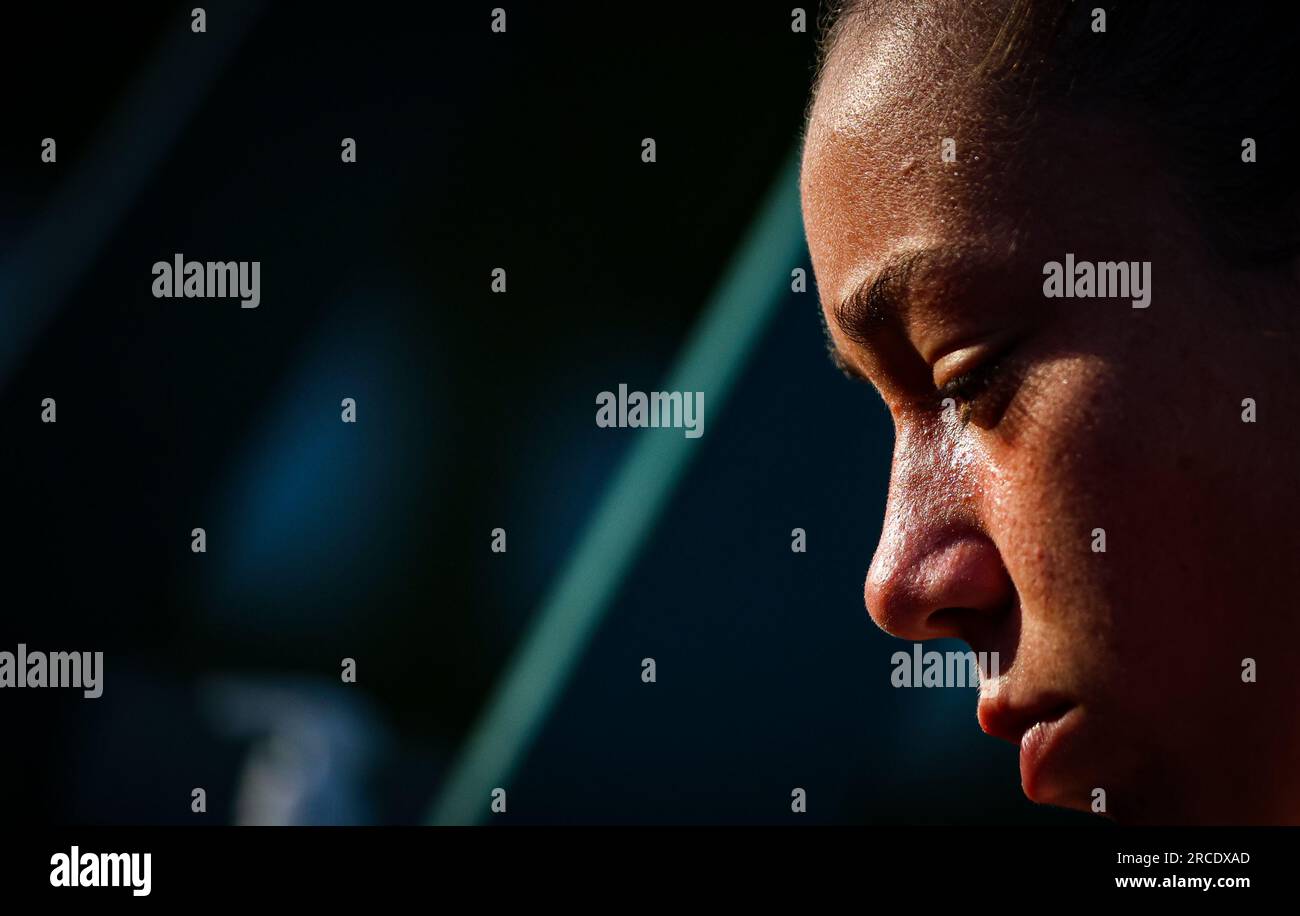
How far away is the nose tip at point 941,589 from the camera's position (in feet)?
2.70

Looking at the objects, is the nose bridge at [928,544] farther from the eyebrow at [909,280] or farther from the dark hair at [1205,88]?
the dark hair at [1205,88]

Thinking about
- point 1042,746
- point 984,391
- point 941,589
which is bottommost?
point 1042,746

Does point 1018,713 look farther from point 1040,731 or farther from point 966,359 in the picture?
point 966,359

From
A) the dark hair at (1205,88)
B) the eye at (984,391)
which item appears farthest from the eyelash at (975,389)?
the dark hair at (1205,88)

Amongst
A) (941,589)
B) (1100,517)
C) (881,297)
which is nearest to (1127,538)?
(1100,517)

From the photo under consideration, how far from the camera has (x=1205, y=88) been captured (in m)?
0.77

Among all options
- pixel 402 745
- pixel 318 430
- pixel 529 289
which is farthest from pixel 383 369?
pixel 402 745

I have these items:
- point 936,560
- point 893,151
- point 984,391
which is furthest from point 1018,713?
point 893,151

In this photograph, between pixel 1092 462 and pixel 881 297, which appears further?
pixel 881 297

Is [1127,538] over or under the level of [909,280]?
under

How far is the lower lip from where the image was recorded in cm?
78

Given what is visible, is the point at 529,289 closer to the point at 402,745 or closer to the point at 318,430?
the point at 318,430

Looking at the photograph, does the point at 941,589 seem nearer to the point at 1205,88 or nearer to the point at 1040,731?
the point at 1040,731

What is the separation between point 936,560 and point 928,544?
0.02 meters
